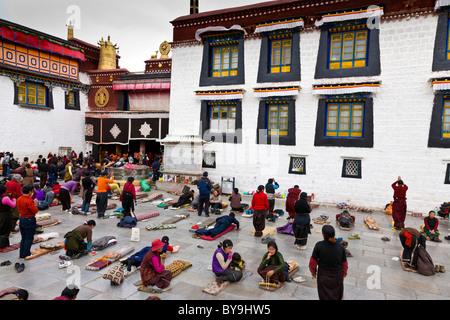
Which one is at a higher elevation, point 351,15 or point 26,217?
point 351,15

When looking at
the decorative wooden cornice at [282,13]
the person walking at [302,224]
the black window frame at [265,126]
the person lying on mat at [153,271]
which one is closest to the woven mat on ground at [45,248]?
the person lying on mat at [153,271]

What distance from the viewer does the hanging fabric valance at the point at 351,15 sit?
13142mm

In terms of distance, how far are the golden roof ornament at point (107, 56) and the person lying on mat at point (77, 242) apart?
2489 cm

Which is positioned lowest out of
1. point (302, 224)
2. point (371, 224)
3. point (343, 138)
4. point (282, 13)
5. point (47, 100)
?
point (371, 224)

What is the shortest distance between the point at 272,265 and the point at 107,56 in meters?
28.7

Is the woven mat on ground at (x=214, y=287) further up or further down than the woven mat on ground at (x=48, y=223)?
further down

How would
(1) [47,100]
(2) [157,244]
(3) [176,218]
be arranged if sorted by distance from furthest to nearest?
(1) [47,100] → (3) [176,218] → (2) [157,244]

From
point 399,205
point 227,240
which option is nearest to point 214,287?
point 227,240

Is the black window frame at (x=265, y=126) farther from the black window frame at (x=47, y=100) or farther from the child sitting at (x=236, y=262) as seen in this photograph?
the black window frame at (x=47, y=100)

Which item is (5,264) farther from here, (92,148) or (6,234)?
(92,148)

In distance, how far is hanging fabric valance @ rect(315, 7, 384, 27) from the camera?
13.1 metres

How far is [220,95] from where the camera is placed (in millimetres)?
16641

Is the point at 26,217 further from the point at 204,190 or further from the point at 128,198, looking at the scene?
the point at 204,190

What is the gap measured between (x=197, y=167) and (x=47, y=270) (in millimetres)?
10722
